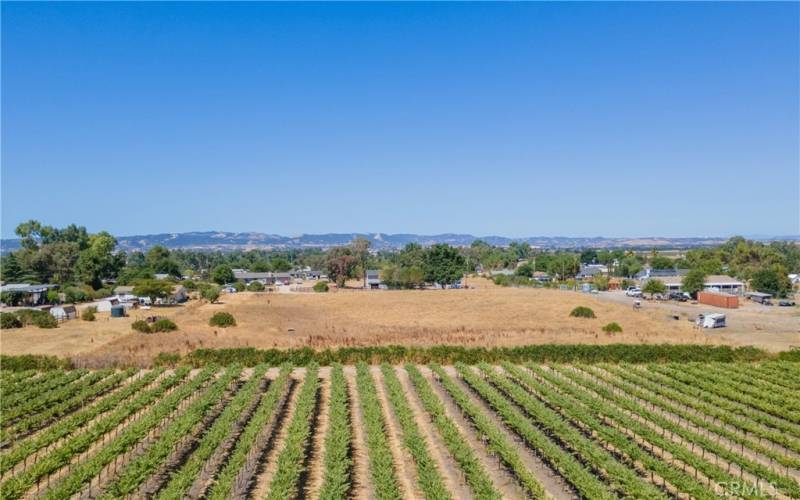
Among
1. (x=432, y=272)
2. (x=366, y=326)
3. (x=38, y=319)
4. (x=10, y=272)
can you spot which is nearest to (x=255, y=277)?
(x=10, y=272)

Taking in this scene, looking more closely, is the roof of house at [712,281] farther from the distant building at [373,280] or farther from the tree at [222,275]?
the tree at [222,275]

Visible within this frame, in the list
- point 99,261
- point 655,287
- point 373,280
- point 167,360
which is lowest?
point 373,280

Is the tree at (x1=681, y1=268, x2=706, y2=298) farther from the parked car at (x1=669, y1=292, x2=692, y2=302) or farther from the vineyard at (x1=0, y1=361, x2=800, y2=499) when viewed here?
the vineyard at (x1=0, y1=361, x2=800, y2=499)

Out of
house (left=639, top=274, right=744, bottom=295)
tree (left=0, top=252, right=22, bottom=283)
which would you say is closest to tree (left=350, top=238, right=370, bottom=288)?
house (left=639, top=274, right=744, bottom=295)

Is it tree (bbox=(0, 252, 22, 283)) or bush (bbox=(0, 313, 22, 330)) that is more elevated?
tree (bbox=(0, 252, 22, 283))

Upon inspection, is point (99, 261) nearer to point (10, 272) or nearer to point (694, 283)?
point (10, 272)

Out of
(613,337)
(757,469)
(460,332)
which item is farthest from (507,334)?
(757,469)
